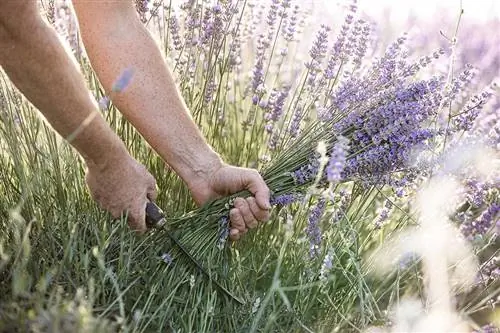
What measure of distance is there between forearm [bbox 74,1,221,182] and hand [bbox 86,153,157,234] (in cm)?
15

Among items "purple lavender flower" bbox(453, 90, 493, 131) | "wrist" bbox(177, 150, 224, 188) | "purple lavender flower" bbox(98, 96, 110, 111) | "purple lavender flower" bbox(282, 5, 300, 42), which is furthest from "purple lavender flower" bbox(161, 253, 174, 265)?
"purple lavender flower" bbox(282, 5, 300, 42)

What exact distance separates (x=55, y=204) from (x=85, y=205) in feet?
0.27

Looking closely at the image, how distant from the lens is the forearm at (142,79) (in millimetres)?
2072

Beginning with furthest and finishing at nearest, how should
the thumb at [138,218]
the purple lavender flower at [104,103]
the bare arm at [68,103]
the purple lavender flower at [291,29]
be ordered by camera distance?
the purple lavender flower at [291,29] → the purple lavender flower at [104,103] → the thumb at [138,218] → the bare arm at [68,103]

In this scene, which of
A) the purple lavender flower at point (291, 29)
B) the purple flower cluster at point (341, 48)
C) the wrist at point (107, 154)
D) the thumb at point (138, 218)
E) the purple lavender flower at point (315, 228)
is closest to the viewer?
the wrist at point (107, 154)

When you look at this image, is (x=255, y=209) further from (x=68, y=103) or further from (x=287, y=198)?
(x=68, y=103)

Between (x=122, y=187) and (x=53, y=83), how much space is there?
34 cm

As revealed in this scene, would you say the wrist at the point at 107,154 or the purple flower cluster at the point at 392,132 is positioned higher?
the purple flower cluster at the point at 392,132

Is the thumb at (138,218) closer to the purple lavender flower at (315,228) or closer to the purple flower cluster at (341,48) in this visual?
the purple lavender flower at (315,228)

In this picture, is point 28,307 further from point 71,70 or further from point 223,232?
point 223,232

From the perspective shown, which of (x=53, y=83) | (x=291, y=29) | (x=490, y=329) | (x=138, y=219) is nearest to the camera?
(x=53, y=83)

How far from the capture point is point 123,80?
2.09 metres

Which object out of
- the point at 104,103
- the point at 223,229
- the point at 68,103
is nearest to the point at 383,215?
the point at 223,229

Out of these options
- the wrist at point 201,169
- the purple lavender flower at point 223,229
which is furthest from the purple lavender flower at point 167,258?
the wrist at point 201,169
